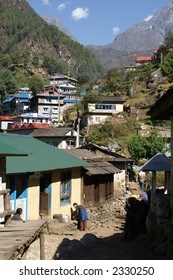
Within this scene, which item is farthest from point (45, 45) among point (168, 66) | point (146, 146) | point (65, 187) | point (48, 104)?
point (65, 187)

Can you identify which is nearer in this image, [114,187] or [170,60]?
[114,187]

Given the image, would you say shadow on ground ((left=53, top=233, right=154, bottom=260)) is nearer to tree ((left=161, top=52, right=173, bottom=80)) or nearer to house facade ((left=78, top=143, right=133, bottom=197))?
house facade ((left=78, top=143, right=133, bottom=197))

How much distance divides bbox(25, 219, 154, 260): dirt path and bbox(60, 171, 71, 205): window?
1444 mm

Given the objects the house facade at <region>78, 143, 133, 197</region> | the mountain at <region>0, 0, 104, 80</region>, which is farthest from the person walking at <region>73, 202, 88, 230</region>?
the mountain at <region>0, 0, 104, 80</region>

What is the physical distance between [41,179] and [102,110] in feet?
158

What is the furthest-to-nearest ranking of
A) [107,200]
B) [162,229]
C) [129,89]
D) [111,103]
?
[129,89]
[111,103]
[107,200]
[162,229]

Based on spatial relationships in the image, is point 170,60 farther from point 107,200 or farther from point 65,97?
point 107,200

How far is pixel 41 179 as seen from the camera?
17.1m

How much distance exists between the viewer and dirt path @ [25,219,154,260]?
30.7 ft

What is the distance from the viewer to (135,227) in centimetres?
1289

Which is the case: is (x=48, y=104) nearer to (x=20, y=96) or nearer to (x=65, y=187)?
(x=20, y=96)

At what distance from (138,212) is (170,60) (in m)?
71.9

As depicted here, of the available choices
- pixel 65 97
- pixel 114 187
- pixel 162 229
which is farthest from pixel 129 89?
pixel 162 229
